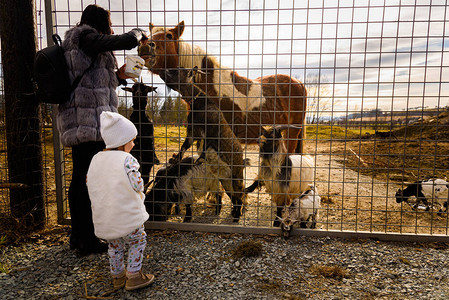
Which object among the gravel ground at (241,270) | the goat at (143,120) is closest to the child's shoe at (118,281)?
the gravel ground at (241,270)

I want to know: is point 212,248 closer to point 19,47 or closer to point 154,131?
point 154,131

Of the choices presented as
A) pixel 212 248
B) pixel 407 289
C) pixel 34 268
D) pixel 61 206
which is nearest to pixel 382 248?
pixel 407 289

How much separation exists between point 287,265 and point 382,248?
1.26 m

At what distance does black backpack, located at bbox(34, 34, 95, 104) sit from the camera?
2725 millimetres

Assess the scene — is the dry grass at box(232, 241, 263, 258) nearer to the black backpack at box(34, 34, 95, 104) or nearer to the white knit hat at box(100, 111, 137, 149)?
the white knit hat at box(100, 111, 137, 149)

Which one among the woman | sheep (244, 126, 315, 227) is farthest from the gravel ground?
sheep (244, 126, 315, 227)

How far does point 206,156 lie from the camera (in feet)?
14.2

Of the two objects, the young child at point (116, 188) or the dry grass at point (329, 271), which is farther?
the dry grass at point (329, 271)

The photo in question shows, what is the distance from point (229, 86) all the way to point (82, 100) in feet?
8.01

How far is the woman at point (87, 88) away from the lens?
2787 mm

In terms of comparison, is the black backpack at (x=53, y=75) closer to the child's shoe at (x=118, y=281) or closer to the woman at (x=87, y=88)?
the woman at (x=87, y=88)

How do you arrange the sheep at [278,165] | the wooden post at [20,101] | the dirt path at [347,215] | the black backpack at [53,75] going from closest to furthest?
the black backpack at [53,75] → the wooden post at [20,101] → the dirt path at [347,215] → the sheep at [278,165]

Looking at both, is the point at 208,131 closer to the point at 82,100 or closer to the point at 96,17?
the point at 82,100

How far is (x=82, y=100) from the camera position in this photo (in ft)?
9.27
